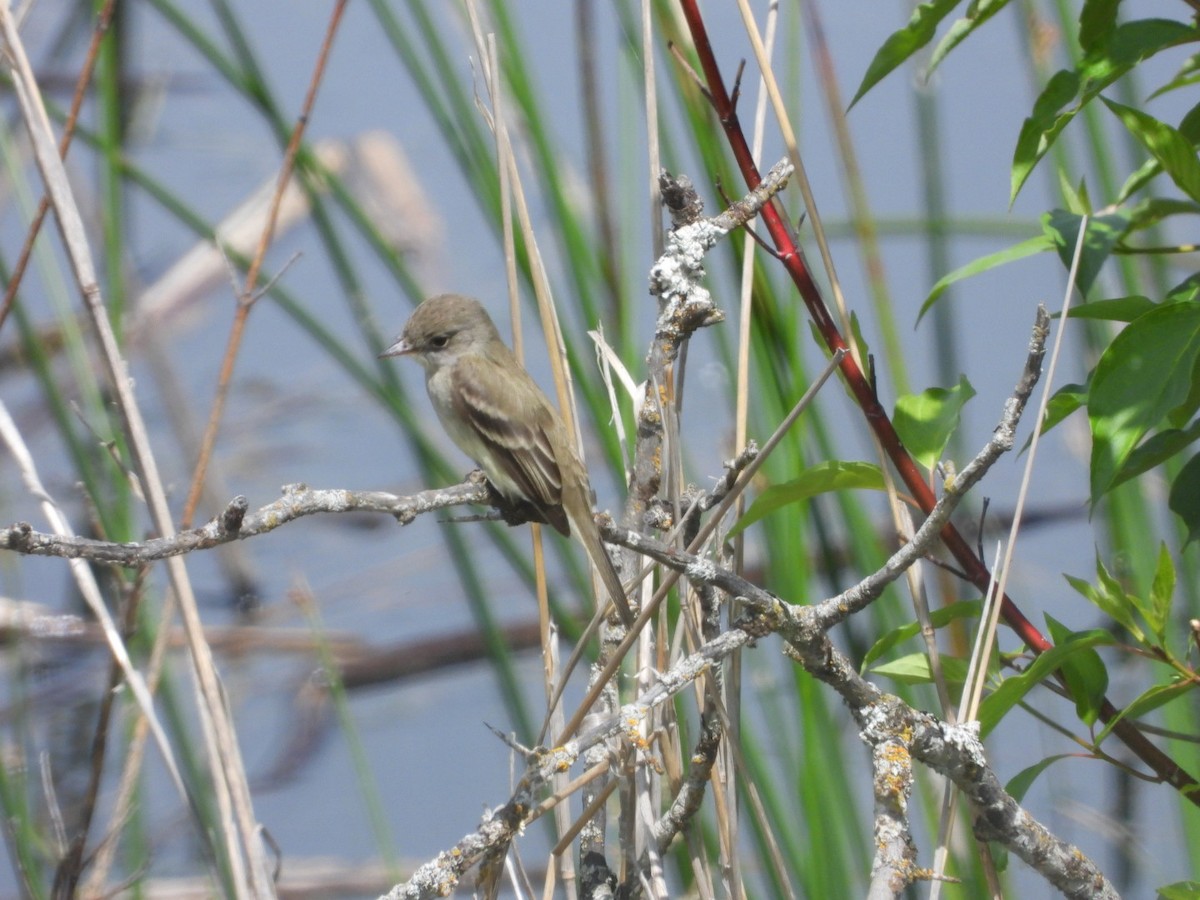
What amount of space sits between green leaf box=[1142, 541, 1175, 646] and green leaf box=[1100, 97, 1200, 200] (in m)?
0.36

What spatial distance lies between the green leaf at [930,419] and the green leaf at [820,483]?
60 mm

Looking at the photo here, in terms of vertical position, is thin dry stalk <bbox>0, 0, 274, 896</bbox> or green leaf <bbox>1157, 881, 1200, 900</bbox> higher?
thin dry stalk <bbox>0, 0, 274, 896</bbox>

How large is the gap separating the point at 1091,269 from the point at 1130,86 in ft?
3.71

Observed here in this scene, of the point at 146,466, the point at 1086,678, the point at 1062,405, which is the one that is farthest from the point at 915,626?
the point at 146,466

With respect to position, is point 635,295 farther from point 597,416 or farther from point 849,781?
point 849,781

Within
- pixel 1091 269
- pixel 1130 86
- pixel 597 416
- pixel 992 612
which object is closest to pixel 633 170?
pixel 597 416

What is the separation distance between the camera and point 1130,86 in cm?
227

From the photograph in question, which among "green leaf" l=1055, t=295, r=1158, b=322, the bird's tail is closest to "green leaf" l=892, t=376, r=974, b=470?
"green leaf" l=1055, t=295, r=1158, b=322

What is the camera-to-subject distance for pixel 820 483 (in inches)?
52.6

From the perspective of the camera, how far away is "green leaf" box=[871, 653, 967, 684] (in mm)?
1396

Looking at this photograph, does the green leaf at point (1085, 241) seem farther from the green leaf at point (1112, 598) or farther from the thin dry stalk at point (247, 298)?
the thin dry stalk at point (247, 298)

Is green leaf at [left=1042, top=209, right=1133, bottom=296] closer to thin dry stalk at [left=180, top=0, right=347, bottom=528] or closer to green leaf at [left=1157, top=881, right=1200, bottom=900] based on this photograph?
green leaf at [left=1157, top=881, right=1200, bottom=900]

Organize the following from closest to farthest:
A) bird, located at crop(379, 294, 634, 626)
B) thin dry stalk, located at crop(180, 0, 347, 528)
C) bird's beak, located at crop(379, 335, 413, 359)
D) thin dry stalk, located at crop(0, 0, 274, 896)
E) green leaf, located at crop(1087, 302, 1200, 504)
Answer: green leaf, located at crop(1087, 302, 1200, 504) → thin dry stalk, located at crop(0, 0, 274, 896) → thin dry stalk, located at crop(180, 0, 347, 528) → bird, located at crop(379, 294, 634, 626) → bird's beak, located at crop(379, 335, 413, 359)

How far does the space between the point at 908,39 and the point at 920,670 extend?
66 centimetres
